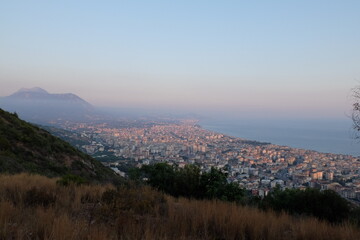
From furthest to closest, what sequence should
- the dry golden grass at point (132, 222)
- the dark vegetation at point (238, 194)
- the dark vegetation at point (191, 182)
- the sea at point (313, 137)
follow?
the sea at point (313, 137), the dark vegetation at point (191, 182), the dark vegetation at point (238, 194), the dry golden grass at point (132, 222)

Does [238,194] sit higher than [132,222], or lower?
lower

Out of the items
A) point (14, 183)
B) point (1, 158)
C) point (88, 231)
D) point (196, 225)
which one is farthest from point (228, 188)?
point (1, 158)

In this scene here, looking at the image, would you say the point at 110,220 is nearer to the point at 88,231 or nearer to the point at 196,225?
the point at 88,231

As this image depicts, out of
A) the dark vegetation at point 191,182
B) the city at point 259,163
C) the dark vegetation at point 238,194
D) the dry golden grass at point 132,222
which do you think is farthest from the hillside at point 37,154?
the dry golden grass at point 132,222

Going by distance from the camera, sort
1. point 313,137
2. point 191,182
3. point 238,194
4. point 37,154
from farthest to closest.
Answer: point 313,137
point 37,154
point 191,182
point 238,194

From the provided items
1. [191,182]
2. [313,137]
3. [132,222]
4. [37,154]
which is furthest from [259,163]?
[313,137]

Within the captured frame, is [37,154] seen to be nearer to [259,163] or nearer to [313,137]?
[259,163]

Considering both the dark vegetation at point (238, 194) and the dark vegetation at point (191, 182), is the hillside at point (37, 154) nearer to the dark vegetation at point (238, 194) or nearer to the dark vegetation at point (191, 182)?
the dark vegetation at point (191, 182)
